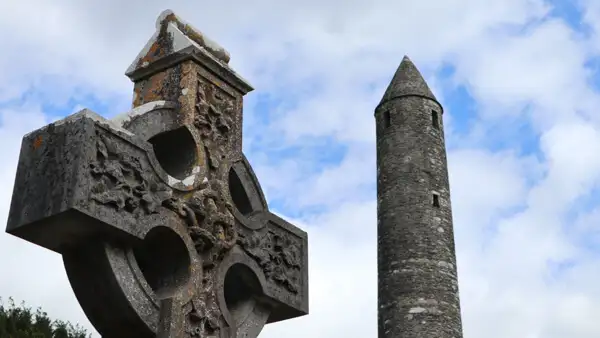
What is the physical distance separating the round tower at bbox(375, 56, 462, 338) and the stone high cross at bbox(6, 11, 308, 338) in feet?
57.7

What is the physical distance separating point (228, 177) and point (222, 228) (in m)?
0.28

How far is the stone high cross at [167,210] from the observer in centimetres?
263

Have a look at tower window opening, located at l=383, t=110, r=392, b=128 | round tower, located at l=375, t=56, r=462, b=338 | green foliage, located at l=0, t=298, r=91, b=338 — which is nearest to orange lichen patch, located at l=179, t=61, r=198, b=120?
green foliage, located at l=0, t=298, r=91, b=338

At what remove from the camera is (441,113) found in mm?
24391

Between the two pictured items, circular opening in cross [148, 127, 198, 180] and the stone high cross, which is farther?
circular opening in cross [148, 127, 198, 180]

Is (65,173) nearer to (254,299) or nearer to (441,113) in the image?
(254,299)

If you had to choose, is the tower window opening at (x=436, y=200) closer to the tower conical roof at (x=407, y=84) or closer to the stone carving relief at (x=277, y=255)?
the tower conical roof at (x=407, y=84)

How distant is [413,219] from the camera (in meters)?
21.8

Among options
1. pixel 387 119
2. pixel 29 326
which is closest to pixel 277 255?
pixel 29 326

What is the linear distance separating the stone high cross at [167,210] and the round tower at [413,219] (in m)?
17.6

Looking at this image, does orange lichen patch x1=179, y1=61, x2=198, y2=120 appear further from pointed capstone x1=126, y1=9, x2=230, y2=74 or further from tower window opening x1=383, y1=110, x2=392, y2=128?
tower window opening x1=383, y1=110, x2=392, y2=128

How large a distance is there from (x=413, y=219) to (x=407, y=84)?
416cm

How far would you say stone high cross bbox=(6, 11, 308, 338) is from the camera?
104 inches

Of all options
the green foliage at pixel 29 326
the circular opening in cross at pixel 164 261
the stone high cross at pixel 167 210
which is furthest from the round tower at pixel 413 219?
the circular opening in cross at pixel 164 261
